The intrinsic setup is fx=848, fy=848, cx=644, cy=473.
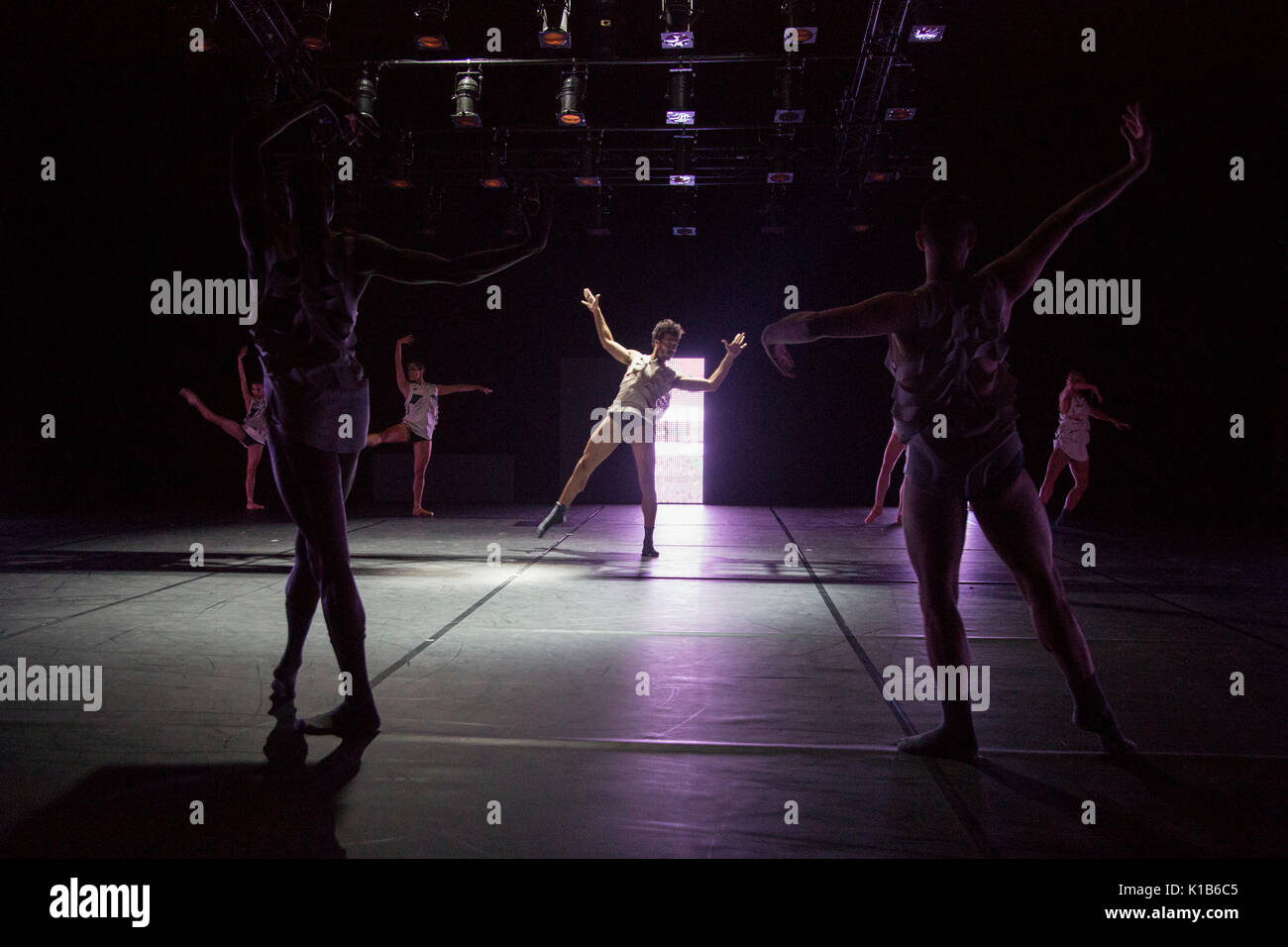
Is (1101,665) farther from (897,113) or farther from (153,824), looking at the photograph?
(897,113)

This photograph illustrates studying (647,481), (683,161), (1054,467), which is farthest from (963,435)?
(683,161)

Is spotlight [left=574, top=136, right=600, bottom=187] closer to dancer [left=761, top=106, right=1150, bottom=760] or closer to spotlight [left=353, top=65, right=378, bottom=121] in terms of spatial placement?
spotlight [left=353, top=65, right=378, bottom=121]

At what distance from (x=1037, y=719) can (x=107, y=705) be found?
3.44 meters

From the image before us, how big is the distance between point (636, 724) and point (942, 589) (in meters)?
1.15

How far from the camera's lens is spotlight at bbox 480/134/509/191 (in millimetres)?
11320

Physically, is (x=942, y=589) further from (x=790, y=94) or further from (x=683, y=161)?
(x=683, y=161)

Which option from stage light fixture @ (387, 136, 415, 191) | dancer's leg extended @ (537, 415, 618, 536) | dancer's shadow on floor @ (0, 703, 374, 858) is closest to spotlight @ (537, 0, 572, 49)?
stage light fixture @ (387, 136, 415, 191)

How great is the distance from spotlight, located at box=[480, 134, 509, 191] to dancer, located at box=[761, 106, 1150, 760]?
31.6 feet

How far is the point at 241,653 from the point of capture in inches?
157

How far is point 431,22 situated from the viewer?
26.7 ft

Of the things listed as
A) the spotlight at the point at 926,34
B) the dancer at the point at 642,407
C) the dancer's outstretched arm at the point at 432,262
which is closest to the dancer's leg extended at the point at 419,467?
the dancer at the point at 642,407

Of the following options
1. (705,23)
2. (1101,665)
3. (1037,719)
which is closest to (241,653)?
(1037,719)

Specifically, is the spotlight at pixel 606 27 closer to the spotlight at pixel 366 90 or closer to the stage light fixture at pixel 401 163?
the spotlight at pixel 366 90

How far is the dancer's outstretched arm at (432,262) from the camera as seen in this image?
113 inches
